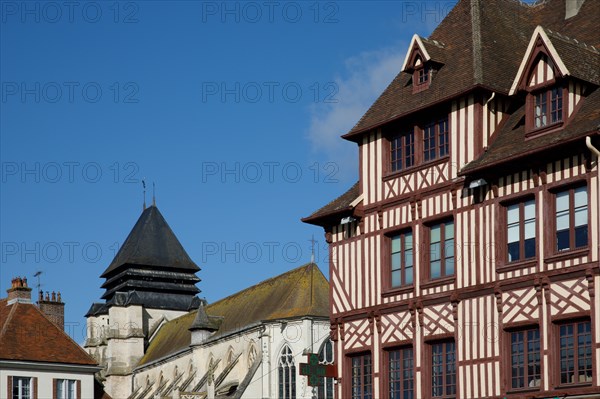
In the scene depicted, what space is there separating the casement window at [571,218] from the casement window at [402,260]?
4.19 metres

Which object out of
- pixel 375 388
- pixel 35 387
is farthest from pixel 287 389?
pixel 375 388

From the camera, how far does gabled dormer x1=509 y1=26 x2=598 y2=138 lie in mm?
22203

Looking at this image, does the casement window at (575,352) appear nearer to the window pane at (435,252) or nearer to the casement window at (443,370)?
the casement window at (443,370)

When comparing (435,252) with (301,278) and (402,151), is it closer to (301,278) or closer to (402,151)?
(402,151)

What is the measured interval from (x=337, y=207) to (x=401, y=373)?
4.46 m

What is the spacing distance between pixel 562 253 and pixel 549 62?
3808 mm

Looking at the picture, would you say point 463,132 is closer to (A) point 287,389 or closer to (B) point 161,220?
(A) point 287,389

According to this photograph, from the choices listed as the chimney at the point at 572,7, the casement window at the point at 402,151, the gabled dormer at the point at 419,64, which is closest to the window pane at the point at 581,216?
the casement window at the point at 402,151

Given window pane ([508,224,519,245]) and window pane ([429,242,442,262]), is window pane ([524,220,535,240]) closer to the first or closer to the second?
window pane ([508,224,519,245])

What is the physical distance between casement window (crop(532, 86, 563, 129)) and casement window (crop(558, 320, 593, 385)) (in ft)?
13.4

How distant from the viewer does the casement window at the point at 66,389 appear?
39.5 meters

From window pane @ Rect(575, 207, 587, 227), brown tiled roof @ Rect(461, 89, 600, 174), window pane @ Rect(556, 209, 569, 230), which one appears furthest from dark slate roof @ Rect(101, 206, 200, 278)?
window pane @ Rect(575, 207, 587, 227)

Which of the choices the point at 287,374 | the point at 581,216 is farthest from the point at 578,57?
the point at 287,374

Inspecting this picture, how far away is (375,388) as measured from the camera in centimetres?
2573
